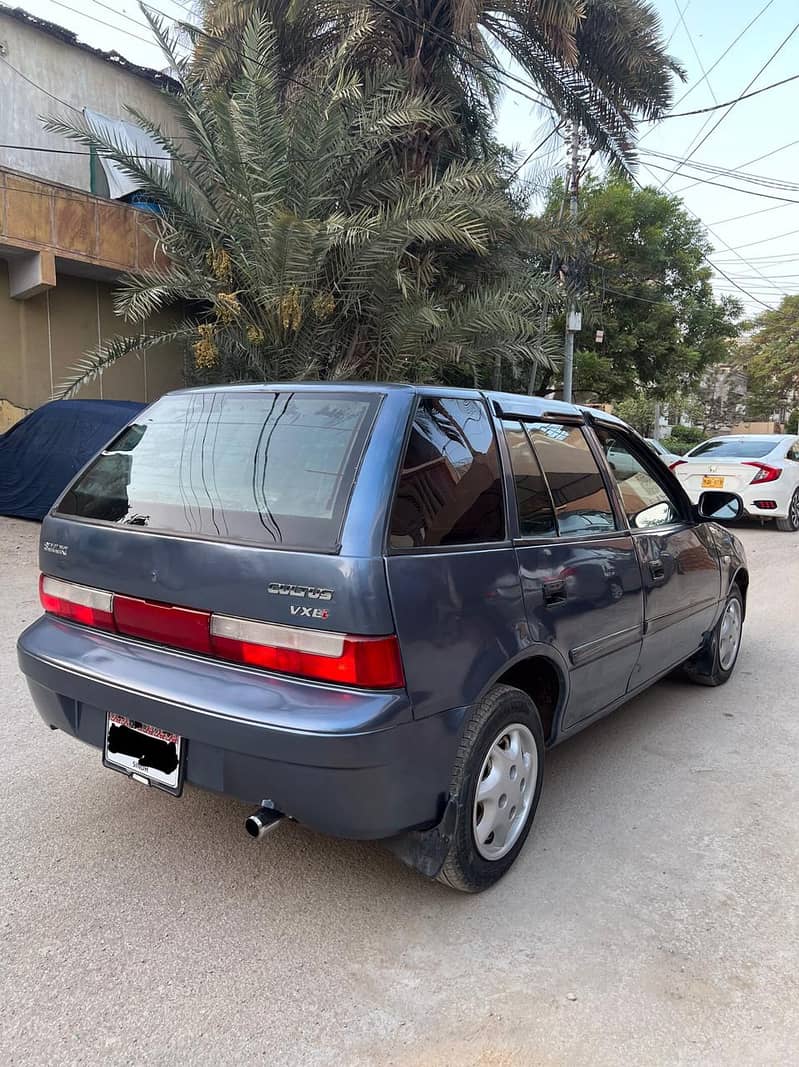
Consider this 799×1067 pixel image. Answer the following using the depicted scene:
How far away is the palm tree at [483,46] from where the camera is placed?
434 inches

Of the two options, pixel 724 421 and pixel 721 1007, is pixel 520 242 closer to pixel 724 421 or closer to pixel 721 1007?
pixel 721 1007

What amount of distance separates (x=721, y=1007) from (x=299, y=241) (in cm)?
851

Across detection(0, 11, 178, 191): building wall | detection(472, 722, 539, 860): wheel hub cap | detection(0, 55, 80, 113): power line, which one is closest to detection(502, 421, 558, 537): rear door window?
detection(472, 722, 539, 860): wheel hub cap

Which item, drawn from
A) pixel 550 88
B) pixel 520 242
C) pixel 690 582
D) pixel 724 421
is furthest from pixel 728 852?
pixel 724 421

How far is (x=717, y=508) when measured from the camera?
440 centimetres

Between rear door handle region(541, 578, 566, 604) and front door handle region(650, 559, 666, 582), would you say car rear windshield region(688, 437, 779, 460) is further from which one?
rear door handle region(541, 578, 566, 604)

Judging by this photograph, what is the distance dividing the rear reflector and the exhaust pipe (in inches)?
17.2

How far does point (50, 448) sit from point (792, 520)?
1076 cm

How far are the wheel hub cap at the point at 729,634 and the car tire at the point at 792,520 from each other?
307 inches

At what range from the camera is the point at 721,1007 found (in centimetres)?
222

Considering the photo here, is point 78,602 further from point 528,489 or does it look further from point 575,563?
point 575,563

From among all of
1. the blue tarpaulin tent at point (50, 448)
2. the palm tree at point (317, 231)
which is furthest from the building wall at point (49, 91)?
the blue tarpaulin tent at point (50, 448)

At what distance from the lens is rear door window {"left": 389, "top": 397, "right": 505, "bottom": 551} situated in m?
2.41

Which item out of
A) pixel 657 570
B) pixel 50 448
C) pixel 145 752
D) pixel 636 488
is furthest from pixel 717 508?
pixel 50 448
